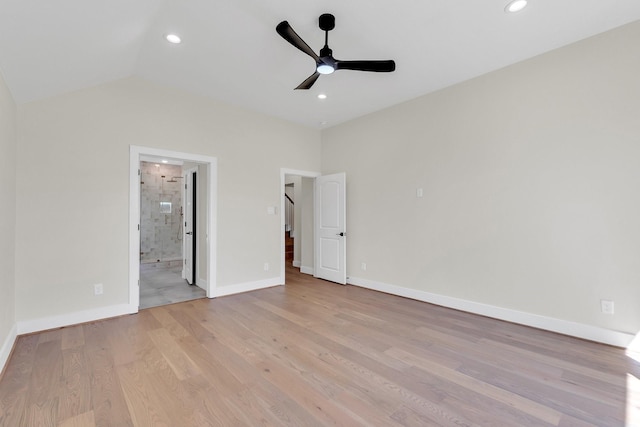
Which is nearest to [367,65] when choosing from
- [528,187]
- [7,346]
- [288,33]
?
[288,33]

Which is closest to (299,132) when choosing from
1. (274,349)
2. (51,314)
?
(274,349)

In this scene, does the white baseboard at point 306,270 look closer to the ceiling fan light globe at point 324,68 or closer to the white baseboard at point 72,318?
the white baseboard at point 72,318

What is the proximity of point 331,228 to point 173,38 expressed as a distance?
12.0ft

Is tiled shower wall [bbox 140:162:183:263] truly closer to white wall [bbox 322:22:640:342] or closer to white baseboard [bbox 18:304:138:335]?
white baseboard [bbox 18:304:138:335]

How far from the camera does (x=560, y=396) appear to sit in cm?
197

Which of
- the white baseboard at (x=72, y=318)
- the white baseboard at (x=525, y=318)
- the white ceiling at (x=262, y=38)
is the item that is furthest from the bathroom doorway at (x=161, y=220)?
the white baseboard at (x=525, y=318)

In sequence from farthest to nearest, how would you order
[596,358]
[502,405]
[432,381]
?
[596,358]
[432,381]
[502,405]

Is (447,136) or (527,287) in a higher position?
(447,136)

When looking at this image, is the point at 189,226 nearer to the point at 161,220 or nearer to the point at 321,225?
the point at 321,225

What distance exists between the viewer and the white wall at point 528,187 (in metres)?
2.72

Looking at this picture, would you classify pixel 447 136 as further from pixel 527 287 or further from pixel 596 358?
pixel 596 358

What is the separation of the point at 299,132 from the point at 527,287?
4.29 metres

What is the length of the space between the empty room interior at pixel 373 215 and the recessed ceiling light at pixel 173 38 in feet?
0.50

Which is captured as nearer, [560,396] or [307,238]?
[560,396]
